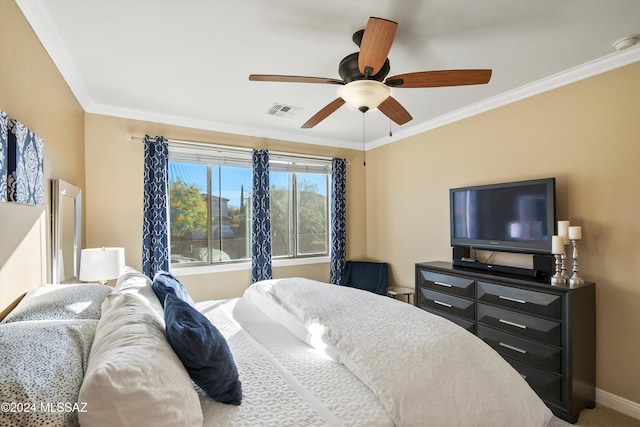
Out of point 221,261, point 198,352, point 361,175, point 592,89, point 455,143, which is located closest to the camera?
point 198,352

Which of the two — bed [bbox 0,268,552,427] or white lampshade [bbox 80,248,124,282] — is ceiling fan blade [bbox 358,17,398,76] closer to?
bed [bbox 0,268,552,427]

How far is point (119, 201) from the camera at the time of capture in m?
3.31

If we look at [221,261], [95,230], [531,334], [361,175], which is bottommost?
[531,334]

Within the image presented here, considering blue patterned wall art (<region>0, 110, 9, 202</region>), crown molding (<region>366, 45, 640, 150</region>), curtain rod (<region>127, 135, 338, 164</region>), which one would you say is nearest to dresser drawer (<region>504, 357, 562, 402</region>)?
crown molding (<region>366, 45, 640, 150</region>)

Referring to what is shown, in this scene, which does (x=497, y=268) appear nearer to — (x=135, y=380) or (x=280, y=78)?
(x=280, y=78)

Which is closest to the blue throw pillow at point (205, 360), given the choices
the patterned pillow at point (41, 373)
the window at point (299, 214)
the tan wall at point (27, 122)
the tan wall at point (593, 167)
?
the patterned pillow at point (41, 373)

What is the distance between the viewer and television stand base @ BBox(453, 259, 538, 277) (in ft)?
8.52

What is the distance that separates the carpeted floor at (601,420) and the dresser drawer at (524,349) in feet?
1.18

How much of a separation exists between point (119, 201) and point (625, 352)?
15.4ft

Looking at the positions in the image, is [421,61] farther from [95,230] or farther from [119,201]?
[95,230]

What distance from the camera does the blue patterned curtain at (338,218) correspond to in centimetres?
452

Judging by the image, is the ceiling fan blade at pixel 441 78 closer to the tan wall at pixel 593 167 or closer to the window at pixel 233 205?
the tan wall at pixel 593 167

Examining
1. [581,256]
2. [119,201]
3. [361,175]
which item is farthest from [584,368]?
[119,201]

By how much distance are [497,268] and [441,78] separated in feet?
6.08
